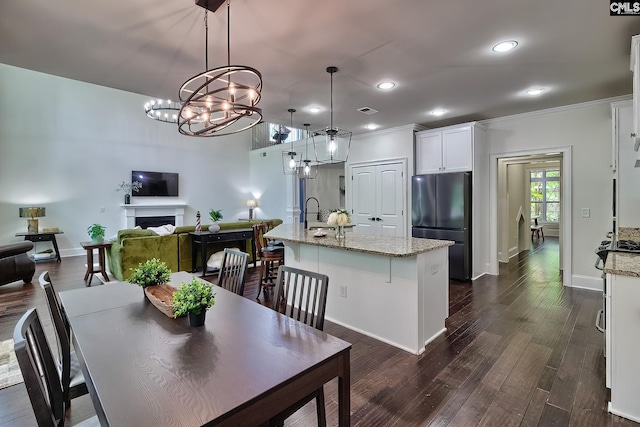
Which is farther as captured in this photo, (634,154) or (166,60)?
(634,154)

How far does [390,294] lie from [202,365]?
201 centimetres

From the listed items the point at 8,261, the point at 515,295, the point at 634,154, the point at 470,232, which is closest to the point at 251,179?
the point at 8,261

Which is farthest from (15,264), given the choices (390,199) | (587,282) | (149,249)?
(587,282)

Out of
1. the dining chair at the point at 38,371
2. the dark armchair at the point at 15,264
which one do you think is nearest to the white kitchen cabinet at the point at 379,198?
the dining chair at the point at 38,371

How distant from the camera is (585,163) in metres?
4.41

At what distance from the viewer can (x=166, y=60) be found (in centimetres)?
288

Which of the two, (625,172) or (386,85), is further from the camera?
(386,85)

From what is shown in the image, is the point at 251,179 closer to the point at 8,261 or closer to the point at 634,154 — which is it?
the point at 8,261

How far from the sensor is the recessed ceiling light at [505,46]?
2624 mm

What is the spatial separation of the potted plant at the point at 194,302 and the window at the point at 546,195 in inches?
461

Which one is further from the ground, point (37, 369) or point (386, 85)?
point (386, 85)

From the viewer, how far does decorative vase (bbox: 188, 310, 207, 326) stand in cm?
150

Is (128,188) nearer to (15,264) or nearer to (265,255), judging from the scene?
(15,264)

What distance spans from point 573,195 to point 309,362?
16.8 feet
